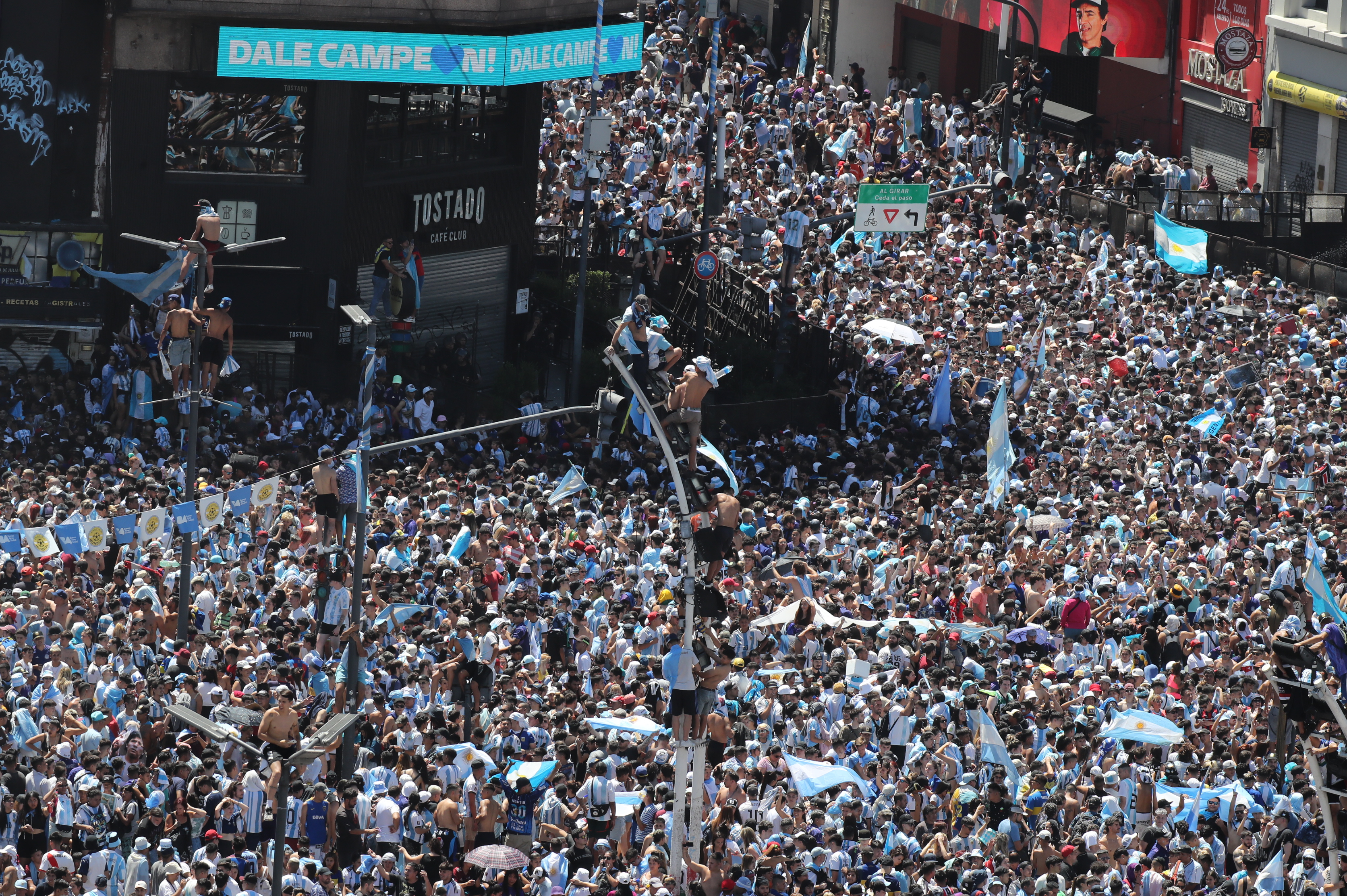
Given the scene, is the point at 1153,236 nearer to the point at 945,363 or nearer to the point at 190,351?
the point at 945,363

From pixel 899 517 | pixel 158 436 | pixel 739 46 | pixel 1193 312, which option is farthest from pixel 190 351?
pixel 739 46

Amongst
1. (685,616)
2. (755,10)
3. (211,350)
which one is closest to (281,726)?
(685,616)

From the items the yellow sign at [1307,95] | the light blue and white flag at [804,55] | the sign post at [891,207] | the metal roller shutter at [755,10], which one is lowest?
the sign post at [891,207]

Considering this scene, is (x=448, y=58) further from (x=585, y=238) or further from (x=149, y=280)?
(x=149, y=280)

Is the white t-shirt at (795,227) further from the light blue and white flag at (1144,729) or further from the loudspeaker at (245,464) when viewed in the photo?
the light blue and white flag at (1144,729)

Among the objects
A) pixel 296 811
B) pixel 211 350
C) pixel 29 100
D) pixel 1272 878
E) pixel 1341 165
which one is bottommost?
pixel 296 811

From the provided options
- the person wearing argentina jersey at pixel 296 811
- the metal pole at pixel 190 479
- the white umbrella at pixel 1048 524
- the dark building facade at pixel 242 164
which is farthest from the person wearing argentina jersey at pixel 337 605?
the dark building facade at pixel 242 164
